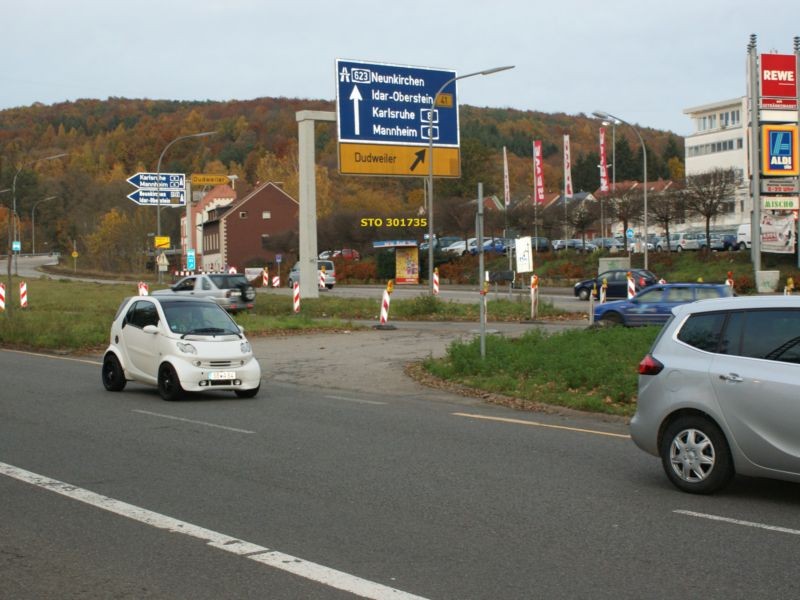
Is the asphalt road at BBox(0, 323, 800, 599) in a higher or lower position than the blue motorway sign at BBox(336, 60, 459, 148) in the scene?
lower

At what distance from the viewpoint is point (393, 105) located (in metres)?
35.9

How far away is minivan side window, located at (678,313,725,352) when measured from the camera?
877 centimetres

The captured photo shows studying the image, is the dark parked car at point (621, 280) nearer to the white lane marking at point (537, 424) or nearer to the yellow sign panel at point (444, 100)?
the yellow sign panel at point (444, 100)

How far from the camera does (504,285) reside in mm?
62875

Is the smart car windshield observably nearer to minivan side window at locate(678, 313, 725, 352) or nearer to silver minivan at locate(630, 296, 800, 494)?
silver minivan at locate(630, 296, 800, 494)

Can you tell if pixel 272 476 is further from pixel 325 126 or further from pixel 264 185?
pixel 325 126

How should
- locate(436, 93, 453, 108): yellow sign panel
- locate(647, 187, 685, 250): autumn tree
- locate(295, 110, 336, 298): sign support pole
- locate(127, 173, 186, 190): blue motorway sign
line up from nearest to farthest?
locate(436, 93, 453, 108): yellow sign panel → locate(295, 110, 336, 298): sign support pole → locate(647, 187, 685, 250): autumn tree → locate(127, 173, 186, 190): blue motorway sign

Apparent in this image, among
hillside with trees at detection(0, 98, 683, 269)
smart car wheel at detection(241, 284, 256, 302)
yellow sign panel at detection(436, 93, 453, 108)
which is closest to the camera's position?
yellow sign panel at detection(436, 93, 453, 108)

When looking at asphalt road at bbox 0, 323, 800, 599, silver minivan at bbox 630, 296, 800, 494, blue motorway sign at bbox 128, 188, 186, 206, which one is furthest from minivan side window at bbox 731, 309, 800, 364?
blue motorway sign at bbox 128, 188, 186, 206

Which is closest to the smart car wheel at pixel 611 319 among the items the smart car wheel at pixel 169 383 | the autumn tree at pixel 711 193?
the smart car wheel at pixel 169 383

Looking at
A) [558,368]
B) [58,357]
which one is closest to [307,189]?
[58,357]

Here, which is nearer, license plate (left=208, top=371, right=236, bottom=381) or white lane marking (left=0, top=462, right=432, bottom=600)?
white lane marking (left=0, top=462, right=432, bottom=600)

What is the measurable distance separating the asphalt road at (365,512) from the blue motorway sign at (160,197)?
2059 inches

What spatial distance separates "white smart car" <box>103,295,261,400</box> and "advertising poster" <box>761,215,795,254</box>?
38.5 meters
